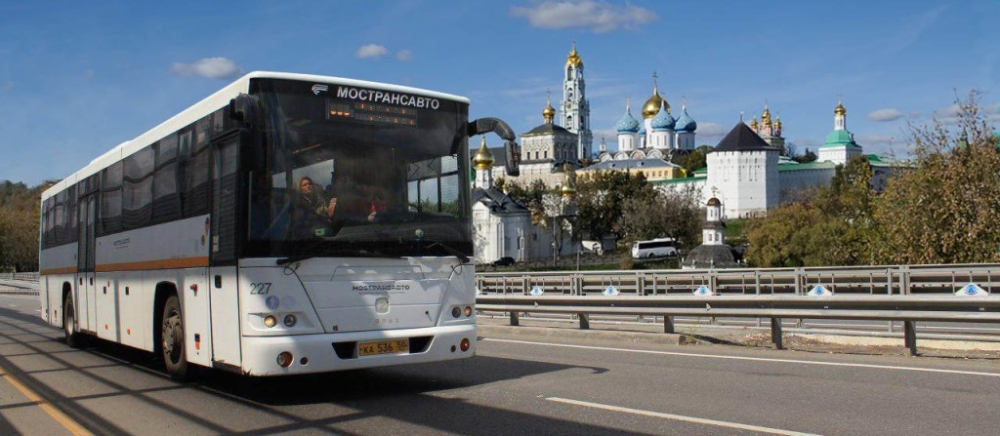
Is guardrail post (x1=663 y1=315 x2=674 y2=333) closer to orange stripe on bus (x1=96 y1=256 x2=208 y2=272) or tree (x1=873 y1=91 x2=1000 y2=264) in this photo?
orange stripe on bus (x1=96 y1=256 x2=208 y2=272)

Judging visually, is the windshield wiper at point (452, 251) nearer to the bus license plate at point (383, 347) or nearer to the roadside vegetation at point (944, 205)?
the bus license plate at point (383, 347)

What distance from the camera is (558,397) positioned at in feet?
31.8

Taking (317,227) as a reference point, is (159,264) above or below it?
below

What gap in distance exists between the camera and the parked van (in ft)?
340

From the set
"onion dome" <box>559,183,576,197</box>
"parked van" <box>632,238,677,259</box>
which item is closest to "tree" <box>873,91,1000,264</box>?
"parked van" <box>632,238,677,259</box>

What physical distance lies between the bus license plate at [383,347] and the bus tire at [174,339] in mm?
2621

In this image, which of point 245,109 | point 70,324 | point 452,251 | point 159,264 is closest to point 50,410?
point 159,264

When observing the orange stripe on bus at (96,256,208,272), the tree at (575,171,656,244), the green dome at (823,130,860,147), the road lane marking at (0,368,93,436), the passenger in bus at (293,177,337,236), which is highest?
the green dome at (823,130,860,147)

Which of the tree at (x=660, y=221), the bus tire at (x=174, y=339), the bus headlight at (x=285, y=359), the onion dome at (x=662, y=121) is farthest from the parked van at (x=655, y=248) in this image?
the bus headlight at (x=285, y=359)

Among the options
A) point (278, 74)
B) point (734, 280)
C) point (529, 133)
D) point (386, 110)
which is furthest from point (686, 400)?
point (529, 133)

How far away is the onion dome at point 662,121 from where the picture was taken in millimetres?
192250

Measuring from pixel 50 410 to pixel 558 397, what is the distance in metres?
5.30

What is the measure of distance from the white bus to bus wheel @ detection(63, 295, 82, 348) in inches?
265

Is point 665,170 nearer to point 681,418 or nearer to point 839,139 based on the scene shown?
point 839,139
